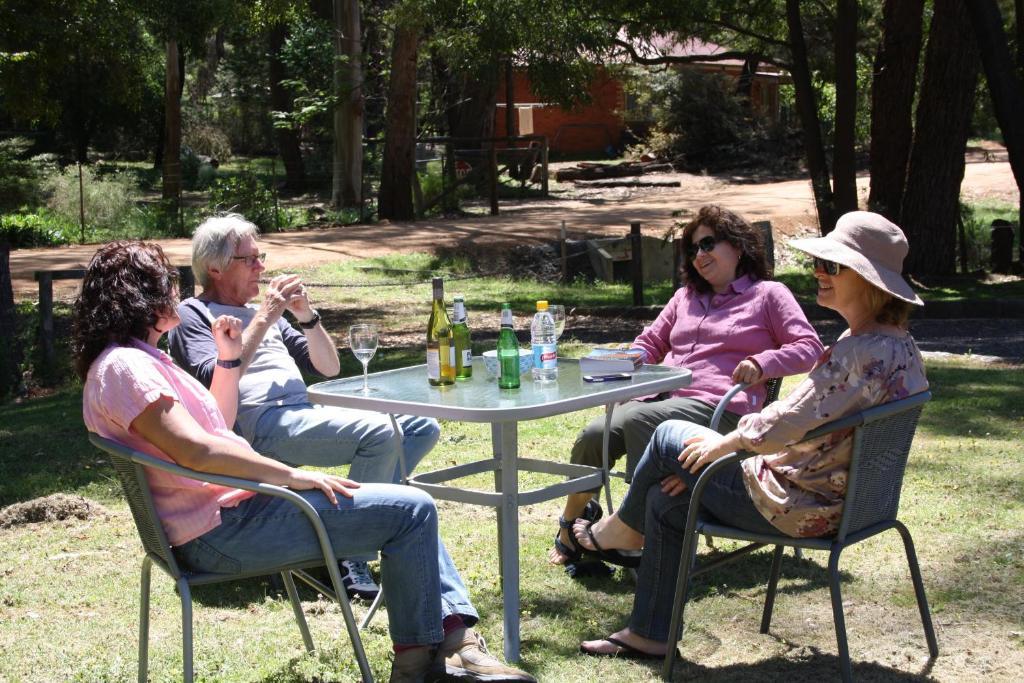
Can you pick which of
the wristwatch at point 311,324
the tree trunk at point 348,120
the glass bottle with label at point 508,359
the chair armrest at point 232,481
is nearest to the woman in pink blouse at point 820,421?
the glass bottle with label at point 508,359

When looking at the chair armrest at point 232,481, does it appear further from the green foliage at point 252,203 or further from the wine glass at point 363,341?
the green foliage at point 252,203

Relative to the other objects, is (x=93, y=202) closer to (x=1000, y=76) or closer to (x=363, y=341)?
(x=1000, y=76)

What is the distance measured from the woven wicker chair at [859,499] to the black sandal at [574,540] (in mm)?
1061

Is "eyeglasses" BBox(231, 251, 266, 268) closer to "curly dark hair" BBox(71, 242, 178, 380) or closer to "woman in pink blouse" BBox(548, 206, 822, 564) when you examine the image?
"curly dark hair" BBox(71, 242, 178, 380)

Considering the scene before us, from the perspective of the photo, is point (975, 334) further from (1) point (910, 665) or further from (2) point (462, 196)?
(2) point (462, 196)

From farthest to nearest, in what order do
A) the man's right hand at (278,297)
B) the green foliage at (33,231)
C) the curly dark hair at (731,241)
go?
1. the green foliage at (33,231)
2. the curly dark hair at (731,241)
3. the man's right hand at (278,297)

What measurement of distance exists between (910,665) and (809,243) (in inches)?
51.9

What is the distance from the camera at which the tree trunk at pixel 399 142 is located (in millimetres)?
21719

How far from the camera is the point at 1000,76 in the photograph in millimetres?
11609

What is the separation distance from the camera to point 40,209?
2062cm

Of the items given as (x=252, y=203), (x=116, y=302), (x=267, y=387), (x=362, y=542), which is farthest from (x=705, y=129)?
(x=116, y=302)

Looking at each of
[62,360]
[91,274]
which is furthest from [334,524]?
[62,360]

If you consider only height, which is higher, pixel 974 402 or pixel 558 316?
pixel 558 316

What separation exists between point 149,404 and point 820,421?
5.77ft
